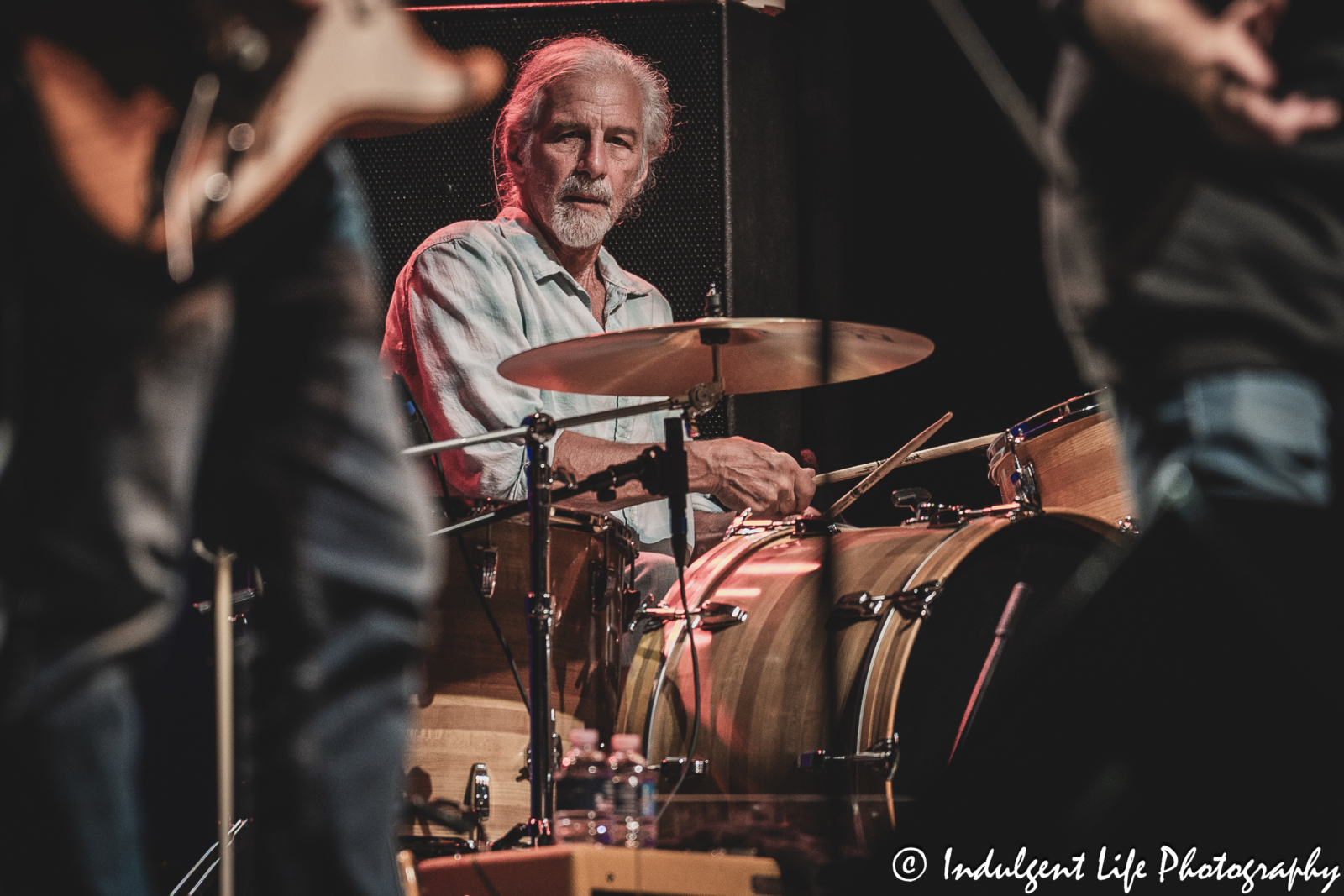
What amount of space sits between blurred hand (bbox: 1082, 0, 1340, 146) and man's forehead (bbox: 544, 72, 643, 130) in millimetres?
3009

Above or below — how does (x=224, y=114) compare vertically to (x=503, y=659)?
above

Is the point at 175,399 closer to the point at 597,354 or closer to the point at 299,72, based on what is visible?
the point at 299,72

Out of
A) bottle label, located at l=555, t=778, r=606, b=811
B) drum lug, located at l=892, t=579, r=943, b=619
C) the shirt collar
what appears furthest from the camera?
the shirt collar

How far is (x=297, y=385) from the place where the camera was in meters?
0.92

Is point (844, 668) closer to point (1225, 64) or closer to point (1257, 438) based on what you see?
point (1257, 438)

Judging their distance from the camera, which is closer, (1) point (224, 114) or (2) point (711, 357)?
(1) point (224, 114)

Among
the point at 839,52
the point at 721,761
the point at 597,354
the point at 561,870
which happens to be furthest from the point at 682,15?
the point at 561,870

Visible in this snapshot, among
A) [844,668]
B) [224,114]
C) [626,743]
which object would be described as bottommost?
[626,743]

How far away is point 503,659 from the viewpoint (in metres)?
2.56

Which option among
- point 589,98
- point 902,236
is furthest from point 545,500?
point 902,236

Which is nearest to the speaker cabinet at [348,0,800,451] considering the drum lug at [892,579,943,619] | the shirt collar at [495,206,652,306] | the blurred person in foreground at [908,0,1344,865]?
the shirt collar at [495,206,652,306]

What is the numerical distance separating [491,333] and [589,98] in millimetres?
1005

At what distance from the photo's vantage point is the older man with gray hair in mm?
3023

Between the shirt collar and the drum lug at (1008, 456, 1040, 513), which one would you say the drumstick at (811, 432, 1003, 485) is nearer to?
the drum lug at (1008, 456, 1040, 513)
